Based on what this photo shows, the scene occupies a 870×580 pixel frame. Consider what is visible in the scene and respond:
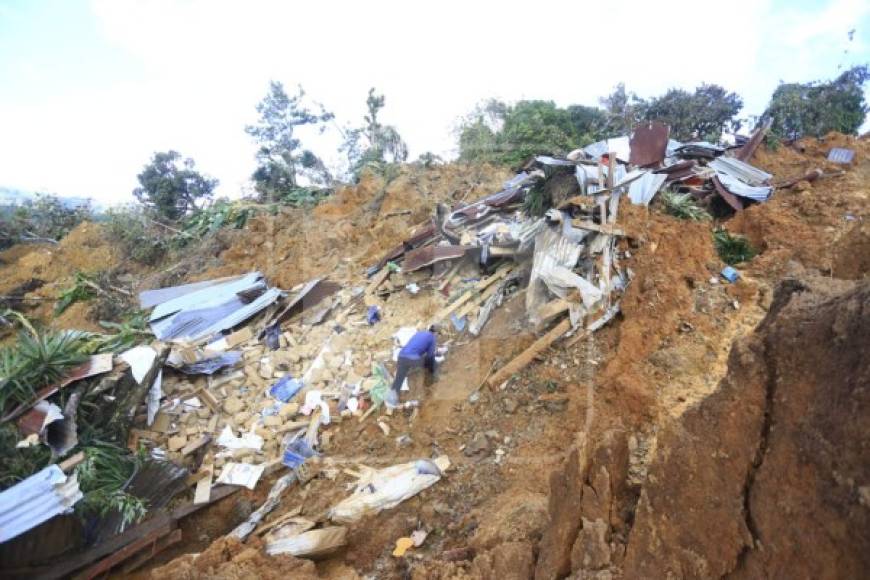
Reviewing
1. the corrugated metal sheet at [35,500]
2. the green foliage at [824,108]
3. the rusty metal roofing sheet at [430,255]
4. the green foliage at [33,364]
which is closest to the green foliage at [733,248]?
the rusty metal roofing sheet at [430,255]

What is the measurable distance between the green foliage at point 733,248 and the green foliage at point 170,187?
16.2 metres

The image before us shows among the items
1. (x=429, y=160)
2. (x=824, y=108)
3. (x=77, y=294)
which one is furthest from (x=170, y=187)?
(x=824, y=108)

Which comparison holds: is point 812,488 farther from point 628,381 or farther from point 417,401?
point 417,401

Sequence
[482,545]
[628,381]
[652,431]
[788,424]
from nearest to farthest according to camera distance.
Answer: [788,424] < [482,545] < [652,431] < [628,381]

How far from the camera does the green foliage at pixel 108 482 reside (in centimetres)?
456

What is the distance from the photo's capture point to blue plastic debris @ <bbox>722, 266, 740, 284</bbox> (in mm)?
6027

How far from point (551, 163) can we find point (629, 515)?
6.11 metres

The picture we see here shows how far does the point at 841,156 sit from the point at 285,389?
1189cm

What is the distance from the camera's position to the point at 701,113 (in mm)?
13961

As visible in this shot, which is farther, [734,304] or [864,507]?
[734,304]

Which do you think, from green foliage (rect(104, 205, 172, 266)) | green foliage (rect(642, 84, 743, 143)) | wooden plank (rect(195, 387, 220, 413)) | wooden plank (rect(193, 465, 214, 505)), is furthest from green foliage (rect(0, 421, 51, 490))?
green foliage (rect(642, 84, 743, 143))

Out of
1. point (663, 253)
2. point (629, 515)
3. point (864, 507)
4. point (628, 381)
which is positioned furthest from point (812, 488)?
point (663, 253)

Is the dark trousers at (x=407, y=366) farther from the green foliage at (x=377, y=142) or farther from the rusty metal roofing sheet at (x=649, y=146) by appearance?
the green foliage at (x=377, y=142)

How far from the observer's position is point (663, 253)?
6211 millimetres
